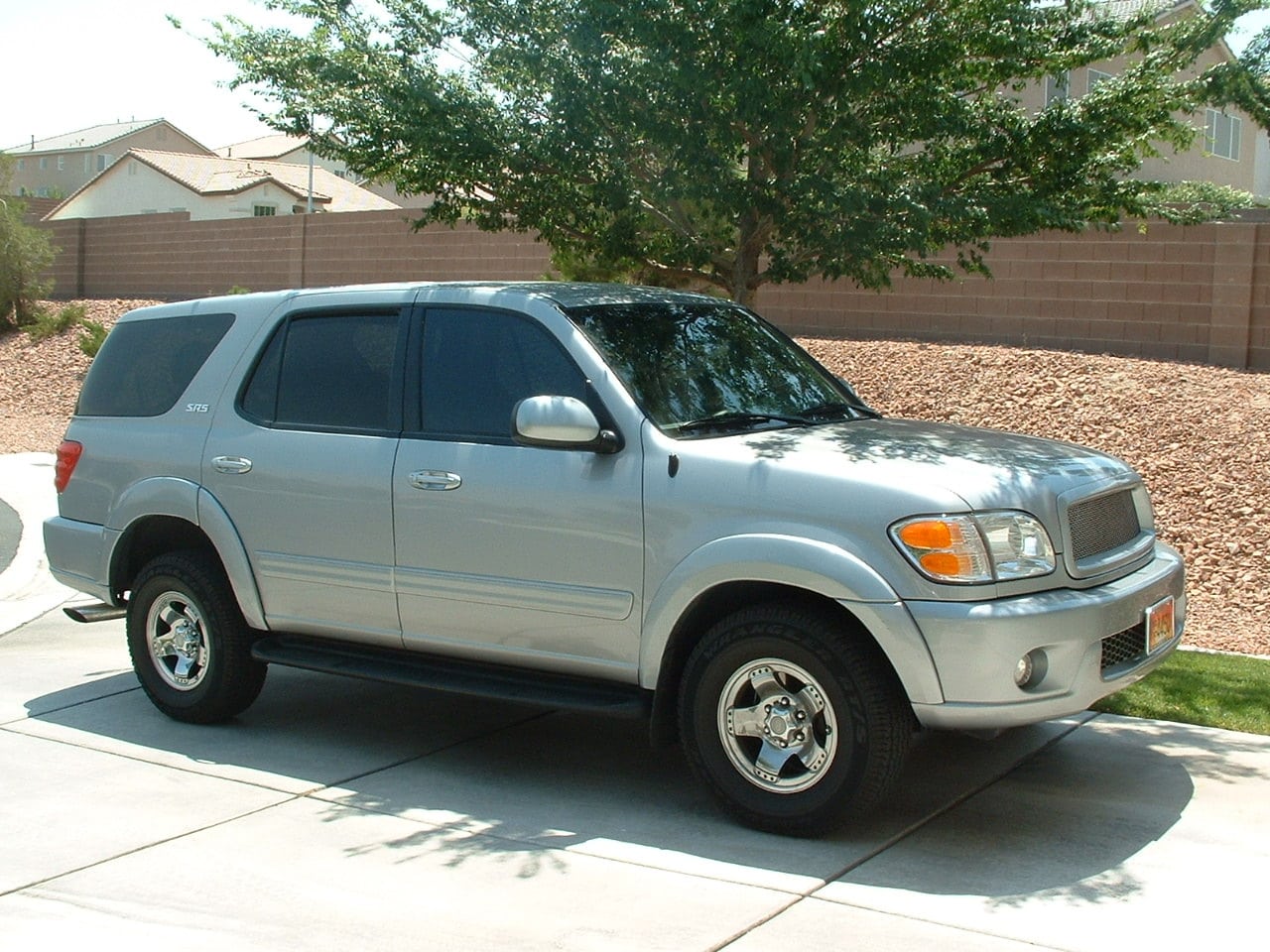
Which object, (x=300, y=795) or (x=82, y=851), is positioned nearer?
(x=82, y=851)

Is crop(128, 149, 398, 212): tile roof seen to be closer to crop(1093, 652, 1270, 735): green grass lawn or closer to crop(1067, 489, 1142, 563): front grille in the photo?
crop(1093, 652, 1270, 735): green grass lawn

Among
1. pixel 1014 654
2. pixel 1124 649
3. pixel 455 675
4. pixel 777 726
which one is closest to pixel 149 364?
pixel 455 675

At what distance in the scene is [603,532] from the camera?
5.82 metres

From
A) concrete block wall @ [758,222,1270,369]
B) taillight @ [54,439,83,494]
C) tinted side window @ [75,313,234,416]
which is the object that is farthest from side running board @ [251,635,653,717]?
concrete block wall @ [758,222,1270,369]

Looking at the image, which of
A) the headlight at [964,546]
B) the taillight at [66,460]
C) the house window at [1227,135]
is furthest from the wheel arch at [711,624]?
the house window at [1227,135]

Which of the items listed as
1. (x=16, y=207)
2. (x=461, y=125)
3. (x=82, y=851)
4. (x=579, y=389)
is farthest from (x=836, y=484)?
(x=16, y=207)

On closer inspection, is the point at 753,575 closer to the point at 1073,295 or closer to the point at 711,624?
the point at 711,624

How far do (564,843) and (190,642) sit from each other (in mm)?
2558

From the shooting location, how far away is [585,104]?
841cm

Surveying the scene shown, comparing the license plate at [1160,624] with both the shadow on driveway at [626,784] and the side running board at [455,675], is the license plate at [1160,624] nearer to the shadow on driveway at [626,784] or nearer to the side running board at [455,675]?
the shadow on driveway at [626,784]

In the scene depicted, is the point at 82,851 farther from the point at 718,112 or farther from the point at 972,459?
the point at 718,112

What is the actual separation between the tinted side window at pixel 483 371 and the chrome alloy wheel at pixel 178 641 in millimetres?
1688

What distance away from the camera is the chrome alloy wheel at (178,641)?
720cm

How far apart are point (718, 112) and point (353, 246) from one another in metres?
17.5
